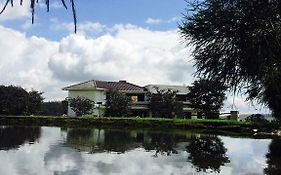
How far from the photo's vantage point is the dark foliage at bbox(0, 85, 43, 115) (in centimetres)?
6269

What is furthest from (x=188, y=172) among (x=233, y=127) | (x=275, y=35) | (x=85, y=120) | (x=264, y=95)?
(x=85, y=120)

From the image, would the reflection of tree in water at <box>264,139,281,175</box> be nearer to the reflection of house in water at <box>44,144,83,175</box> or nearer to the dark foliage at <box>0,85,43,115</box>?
the reflection of house in water at <box>44,144,83,175</box>

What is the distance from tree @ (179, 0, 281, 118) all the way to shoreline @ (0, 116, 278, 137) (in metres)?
28.9

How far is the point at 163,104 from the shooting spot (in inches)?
2552

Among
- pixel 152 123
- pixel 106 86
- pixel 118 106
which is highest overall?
pixel 106 86

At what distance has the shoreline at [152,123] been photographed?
4824 centimetres

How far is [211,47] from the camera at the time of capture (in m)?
17.3

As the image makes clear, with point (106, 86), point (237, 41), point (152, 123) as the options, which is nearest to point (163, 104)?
point (106, 86)

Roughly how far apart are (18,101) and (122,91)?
16074 mm

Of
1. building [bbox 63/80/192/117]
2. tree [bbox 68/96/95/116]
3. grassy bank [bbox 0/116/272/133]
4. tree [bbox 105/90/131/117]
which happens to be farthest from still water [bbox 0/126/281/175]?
building [bbox 63/80/192/117]

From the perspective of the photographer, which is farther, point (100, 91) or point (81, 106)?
point (100, 91)

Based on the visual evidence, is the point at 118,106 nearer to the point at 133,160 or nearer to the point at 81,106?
the point at 81,106

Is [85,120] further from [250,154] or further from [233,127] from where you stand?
[250,154]

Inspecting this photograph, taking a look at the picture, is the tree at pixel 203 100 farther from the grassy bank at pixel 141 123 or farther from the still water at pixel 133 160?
the still water at pixel 133 160
